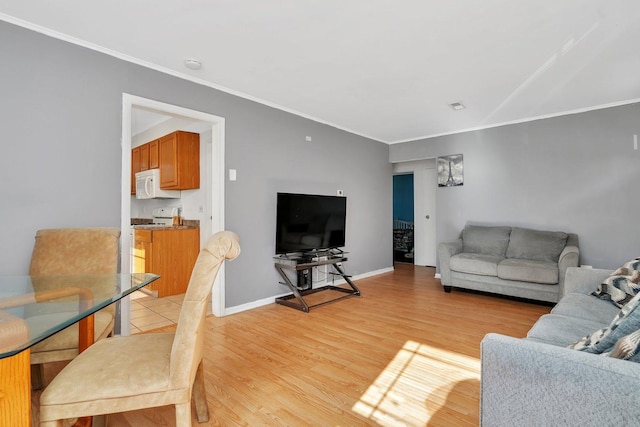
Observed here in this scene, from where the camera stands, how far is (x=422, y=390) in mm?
1954

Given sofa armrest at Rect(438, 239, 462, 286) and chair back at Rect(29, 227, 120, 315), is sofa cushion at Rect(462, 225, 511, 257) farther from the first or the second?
chair back at Rect(29, 227, 120, 315)

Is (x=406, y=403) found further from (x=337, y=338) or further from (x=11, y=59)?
(x=11, y=59)

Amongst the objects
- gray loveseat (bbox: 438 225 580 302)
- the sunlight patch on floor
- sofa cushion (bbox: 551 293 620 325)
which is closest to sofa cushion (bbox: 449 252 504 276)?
gray loveseat (bbox: 438 225 580 302)

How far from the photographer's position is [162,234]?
420 centimetres

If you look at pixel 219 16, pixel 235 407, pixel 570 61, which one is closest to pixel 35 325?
pixel 235 407

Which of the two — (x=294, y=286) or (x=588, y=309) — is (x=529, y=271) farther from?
(x=294, y=286)

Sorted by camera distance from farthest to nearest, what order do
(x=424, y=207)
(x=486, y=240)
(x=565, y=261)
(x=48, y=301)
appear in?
(x=424, y=207) < (x=486, y=240) < (x=565, y=261) < (x=48, y=301)

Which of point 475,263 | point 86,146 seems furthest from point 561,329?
point 86,146

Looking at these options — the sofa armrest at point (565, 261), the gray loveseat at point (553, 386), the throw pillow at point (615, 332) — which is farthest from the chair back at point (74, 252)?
the sofa armrest at point (565, 261)

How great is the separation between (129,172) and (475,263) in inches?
165

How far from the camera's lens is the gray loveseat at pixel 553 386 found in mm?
801

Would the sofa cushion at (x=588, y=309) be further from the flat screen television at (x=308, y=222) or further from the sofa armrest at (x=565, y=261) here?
the flat screen television at (x=308, y=222)

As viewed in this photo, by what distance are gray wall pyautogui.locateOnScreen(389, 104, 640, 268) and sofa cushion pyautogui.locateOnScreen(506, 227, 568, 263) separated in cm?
31

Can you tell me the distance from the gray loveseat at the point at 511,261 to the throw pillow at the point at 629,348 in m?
3.22
